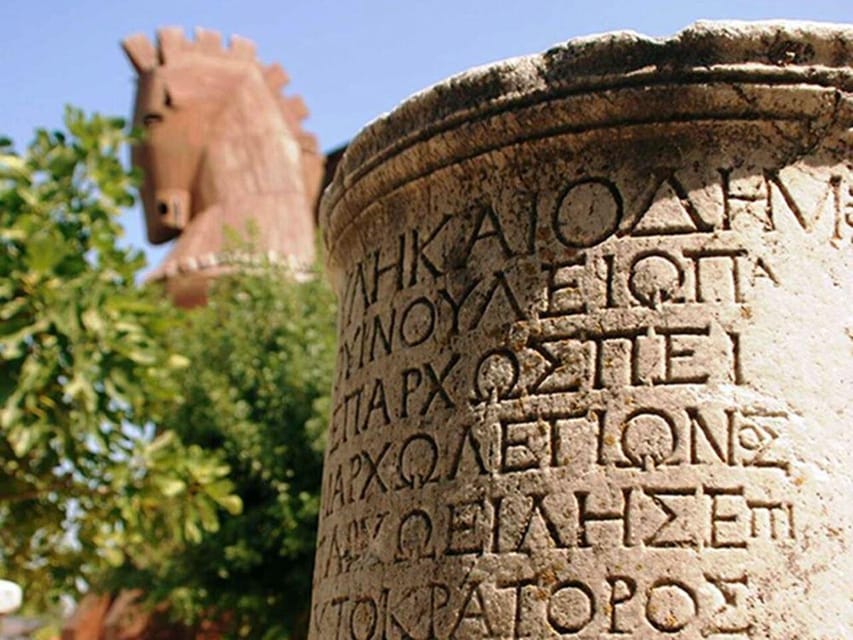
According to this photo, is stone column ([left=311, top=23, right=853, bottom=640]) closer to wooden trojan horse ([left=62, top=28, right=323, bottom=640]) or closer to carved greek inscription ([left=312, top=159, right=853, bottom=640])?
carved greek inscription ([left=312, top=159, right=853, bottom=640])

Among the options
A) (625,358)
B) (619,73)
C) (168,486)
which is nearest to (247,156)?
(168,486)

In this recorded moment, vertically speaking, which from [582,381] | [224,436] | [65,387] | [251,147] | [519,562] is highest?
[251,147]

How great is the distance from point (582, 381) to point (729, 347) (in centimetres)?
37

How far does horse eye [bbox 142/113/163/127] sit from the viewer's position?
61.4ft

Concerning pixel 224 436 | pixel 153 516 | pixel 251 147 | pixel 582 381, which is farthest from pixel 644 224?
pixel 251 147

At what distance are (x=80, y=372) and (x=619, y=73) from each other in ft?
15.0

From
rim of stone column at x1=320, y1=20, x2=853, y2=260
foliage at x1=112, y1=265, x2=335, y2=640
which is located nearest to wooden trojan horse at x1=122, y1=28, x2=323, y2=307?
foliage at x1=112, y1=265, x2=335, y2=640

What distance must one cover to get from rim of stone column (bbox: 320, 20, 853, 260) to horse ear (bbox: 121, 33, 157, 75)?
53.2 ft

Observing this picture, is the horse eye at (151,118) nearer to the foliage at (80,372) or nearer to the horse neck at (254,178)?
the horse neck at (254,178)

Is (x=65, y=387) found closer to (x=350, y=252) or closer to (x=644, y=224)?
(x=350, y=252)

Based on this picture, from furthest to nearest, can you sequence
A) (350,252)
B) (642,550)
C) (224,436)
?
(224,436)
(350,252)
(642,550)

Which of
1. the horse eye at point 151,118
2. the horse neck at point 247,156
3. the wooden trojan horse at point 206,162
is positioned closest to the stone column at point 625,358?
the wooden trojan horse at point 206,162

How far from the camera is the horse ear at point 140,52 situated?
762 inches

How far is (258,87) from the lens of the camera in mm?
19688
